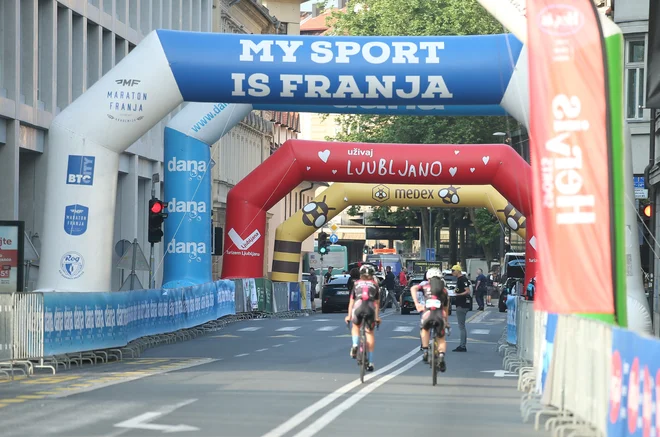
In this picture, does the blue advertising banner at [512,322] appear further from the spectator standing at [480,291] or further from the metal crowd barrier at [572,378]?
the spectator standing at [480,291]

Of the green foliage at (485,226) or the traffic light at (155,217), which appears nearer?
the traffic light at (155,217)

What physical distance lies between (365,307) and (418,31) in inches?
2306

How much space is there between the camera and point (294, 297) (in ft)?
160

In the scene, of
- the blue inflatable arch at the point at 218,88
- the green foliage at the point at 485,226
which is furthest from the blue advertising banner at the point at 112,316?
the green foliage at the point at 485,226

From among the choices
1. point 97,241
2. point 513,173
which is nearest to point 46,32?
point 513,173

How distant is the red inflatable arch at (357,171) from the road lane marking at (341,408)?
698 inches

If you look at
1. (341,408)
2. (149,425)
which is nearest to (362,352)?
(341,408)

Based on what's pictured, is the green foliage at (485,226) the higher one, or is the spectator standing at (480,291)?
the green foliage at (485,226)

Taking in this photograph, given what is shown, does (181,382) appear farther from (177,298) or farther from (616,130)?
(177,298)

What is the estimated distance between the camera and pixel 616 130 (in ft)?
48.0

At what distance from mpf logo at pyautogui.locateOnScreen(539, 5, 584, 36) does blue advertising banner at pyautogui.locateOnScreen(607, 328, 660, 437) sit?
15.9 feet

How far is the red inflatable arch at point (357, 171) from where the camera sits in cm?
3875

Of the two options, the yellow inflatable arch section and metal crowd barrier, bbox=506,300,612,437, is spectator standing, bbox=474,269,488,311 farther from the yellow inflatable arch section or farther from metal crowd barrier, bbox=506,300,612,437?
metal crowd barrier, bbox=506,300,612,437

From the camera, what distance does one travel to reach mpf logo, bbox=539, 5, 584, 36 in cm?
1482
